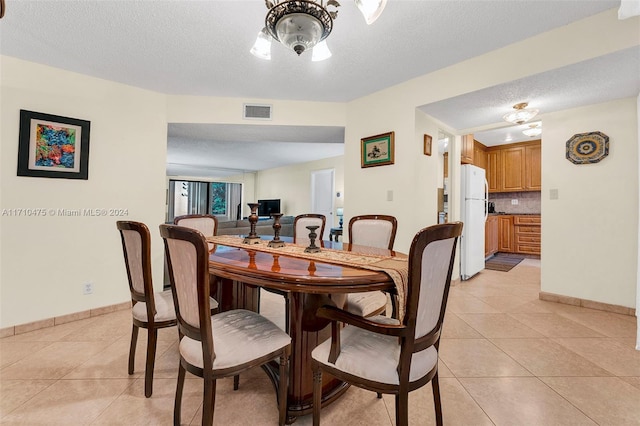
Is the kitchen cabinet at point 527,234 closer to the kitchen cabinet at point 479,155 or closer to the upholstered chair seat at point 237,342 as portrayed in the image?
the kitchen cabinet at point 479,155

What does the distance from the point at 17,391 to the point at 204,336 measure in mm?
1428

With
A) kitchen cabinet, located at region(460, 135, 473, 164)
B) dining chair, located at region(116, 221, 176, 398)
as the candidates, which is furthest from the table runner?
kitchen cabinet, located at region(460, 135, 473, 164)

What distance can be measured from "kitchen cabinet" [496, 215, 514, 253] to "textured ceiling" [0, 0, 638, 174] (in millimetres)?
3485

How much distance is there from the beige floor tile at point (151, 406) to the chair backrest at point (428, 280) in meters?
1.19

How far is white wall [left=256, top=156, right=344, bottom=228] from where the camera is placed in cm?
685

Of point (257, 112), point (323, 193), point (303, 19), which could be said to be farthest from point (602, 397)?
point (323, 193)

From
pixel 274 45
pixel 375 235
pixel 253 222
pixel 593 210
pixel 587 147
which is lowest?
pixel 375 235

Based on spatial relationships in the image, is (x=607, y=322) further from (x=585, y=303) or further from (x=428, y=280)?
(x=428, y=280)

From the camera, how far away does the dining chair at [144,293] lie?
4.77ft

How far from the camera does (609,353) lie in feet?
6.48

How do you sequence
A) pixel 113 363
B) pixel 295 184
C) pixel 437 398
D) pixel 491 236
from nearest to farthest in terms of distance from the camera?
pixel 437 398
pixel 113 363
pixel 491 236
pixel 295 184

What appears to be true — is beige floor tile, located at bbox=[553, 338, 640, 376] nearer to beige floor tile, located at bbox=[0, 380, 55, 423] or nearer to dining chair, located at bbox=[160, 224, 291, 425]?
dining chair, located at bbox=[160, 224, 291, 425]

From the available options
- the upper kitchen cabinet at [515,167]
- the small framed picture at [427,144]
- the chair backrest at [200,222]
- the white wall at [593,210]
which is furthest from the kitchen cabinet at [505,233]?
the chair backrest at [200,222]

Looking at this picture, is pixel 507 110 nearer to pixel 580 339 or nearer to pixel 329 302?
pixel 580 339
